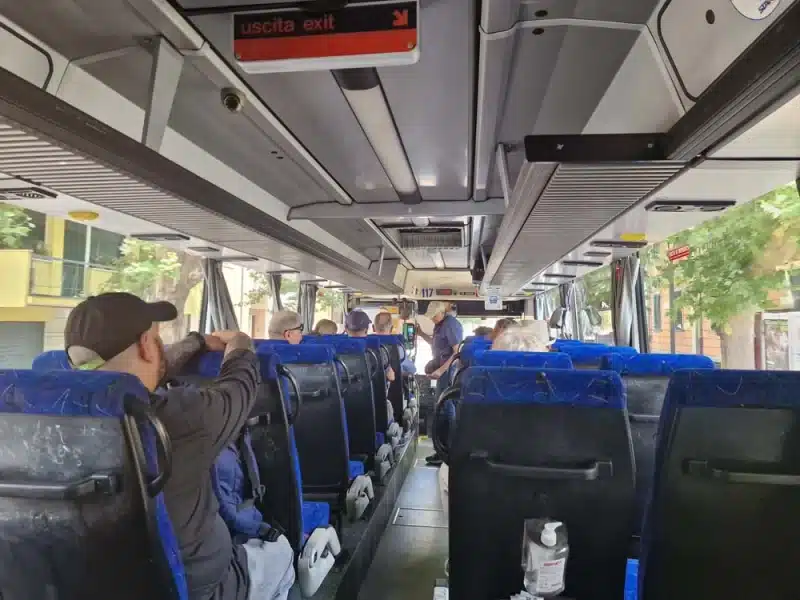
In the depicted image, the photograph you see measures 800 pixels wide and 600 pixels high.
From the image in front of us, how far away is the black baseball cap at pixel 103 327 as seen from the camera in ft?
6.15

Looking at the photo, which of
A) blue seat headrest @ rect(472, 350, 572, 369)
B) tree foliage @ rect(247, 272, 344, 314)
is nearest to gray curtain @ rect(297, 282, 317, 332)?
tree foliage @ rect(247, 272, 344, 314)

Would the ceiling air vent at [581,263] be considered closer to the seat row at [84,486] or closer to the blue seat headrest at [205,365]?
the blue seat headrest at [205,365]

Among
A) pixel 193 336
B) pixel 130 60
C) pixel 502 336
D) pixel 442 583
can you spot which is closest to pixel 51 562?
pixel 193 336

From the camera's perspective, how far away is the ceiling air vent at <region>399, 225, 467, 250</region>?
809 cm

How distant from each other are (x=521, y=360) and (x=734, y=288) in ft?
11.3

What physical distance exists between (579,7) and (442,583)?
10.3 feet

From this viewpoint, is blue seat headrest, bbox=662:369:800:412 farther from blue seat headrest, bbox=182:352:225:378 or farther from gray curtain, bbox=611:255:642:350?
gray curtain, bbox=611:255:642:350

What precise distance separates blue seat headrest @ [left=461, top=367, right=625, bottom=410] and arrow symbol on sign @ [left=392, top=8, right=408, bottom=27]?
145 cm

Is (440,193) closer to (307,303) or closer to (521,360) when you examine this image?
(521,360)

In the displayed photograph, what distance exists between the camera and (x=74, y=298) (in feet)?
11.4

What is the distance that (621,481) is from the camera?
208 centimetres

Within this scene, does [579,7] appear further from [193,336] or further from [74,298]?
[74,298]

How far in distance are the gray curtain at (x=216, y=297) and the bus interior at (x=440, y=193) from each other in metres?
1.15

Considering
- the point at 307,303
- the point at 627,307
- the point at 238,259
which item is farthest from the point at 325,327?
the point at 627,307
